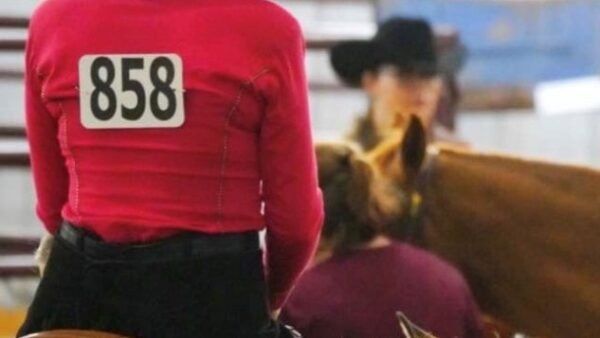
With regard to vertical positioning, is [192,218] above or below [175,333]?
above

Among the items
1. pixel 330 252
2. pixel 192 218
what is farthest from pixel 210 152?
pixel 330 252

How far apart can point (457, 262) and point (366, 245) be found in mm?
205

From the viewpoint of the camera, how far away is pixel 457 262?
2234 millimetres

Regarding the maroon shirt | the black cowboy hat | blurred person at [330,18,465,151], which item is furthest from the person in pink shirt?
the black cowboy hat

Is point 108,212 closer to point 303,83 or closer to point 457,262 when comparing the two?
point 303,83

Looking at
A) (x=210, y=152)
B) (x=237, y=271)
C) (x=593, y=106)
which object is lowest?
(x=593, y=106)

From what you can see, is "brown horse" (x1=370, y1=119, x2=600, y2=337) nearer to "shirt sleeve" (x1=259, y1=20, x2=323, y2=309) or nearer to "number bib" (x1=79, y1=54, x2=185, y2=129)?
"shirt sleeve" (x1=259, y1=20, x2=323, y2=309)

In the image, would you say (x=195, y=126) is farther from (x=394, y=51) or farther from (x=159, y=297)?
(x=394, y=51)

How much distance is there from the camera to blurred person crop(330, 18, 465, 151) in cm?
333

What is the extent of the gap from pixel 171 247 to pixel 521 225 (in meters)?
0.84

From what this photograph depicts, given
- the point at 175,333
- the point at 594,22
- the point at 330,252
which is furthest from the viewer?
the point at 594,22

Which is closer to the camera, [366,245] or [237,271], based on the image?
[237,271]

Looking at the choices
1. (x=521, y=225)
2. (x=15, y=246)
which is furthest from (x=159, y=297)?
(x=15, y=246)

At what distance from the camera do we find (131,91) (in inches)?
59.5
